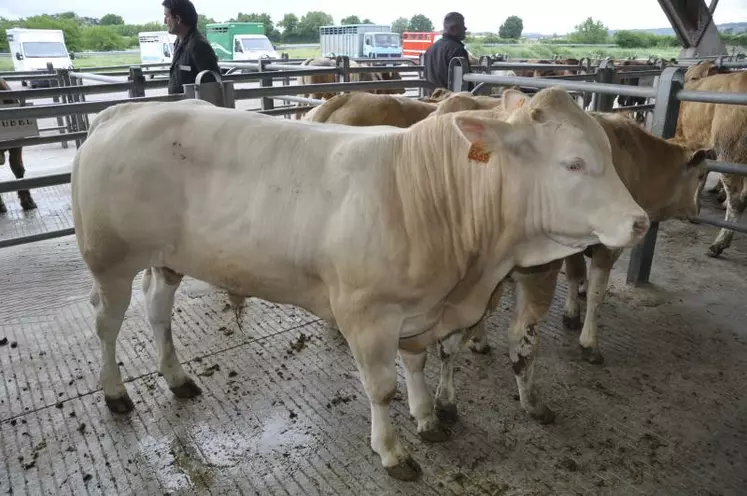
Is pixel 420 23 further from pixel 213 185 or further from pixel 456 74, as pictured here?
pixel 213 185

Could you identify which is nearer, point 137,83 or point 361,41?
point 137,83

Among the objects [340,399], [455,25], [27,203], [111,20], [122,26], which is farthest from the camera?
[111,20]

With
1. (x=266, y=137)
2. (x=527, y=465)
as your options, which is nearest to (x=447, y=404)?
(x=527, y=465)

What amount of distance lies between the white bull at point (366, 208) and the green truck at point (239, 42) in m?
20.7

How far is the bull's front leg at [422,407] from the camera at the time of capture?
2617 mm

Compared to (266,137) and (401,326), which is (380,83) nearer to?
(266,137)

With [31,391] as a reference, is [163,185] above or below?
above

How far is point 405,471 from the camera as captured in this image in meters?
2.42

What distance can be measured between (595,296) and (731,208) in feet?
8.45

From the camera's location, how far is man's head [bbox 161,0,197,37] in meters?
4.45

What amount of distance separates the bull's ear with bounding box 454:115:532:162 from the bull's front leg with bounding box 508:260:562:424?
0.89 metres

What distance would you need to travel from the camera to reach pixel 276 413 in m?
2.88

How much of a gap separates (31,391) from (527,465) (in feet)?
8.50

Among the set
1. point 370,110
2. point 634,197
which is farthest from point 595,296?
point 370,110
